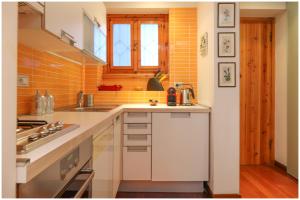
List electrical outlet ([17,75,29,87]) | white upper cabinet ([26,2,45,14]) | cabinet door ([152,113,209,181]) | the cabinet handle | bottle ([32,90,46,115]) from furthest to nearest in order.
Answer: cabinet door ([152,113,209,181]), bottle ([32,90,46,115]), electrical outlet ([17,75,29,87]), the cabinet handle, white upper cabinet ([26,2,45,14])

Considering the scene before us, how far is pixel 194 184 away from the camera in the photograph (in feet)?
9.77

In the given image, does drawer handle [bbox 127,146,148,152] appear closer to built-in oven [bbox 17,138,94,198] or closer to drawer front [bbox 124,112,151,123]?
drawer front [bbox 124,112,151,123]

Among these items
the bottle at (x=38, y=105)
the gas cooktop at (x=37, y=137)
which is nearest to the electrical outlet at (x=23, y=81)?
the bottle at (x=38, y=105)

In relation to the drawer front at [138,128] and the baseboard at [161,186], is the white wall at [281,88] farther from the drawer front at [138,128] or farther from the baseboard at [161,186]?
the drawer front at [138,128]

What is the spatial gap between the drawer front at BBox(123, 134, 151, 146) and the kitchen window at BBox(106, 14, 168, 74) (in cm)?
123

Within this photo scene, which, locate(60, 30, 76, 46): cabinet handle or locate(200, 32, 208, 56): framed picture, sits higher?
locate(200, 32, 208, 56): framed picture

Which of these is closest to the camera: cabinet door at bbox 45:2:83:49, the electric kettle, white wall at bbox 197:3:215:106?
cabinet door at bbox 45:2:83:49

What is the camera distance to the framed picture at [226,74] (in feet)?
8.73

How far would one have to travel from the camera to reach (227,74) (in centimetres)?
266

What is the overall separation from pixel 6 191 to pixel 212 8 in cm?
250

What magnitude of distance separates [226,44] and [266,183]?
1653mm

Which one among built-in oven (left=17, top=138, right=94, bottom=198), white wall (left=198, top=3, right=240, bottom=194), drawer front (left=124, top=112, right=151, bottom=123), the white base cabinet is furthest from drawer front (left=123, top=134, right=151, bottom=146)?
built-in oven (left=17, top=138, right=94, bottom=198)

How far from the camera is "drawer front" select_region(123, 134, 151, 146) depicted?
290 centimetres

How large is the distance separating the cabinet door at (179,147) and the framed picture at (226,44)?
68cm
